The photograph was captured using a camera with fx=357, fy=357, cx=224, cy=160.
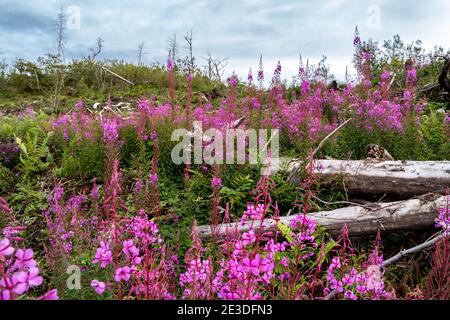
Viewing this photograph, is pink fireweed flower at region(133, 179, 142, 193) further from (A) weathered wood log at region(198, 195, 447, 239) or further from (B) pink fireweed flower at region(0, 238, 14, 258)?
(B) pink fireweed flower at region(0, 238, 14, 258)

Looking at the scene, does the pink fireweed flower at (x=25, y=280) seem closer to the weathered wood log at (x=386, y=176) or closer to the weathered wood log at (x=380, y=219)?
the weathered wood log at (x=380, y=219)

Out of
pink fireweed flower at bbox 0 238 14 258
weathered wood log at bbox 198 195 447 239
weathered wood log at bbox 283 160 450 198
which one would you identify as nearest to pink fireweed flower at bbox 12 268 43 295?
pink fireweed flower at bbox 0 238 14 258

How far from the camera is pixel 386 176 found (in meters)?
4.32

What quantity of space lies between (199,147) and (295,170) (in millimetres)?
1383

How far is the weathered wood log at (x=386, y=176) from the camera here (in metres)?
4.22

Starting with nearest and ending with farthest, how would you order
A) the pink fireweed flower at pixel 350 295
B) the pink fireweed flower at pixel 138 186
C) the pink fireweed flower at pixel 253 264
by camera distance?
the pink fireweed flower at pixel 253 264 < the pink fireweed flower at pixel 350 295 < the pink fireweed flower at pixel 138 186

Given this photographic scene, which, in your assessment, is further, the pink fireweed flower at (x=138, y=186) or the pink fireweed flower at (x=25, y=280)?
the pink fireweed flower at (x=138, y=186)

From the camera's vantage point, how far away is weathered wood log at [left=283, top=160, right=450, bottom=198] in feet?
13.8

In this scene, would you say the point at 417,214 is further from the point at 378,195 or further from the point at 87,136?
the point at 87,136

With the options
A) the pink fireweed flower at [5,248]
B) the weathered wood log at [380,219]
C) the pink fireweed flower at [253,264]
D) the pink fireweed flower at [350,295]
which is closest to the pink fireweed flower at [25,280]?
the pink fireweed flower at [5,248]

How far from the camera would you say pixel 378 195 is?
4.48m

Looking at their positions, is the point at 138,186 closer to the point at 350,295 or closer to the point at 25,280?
the point at 350,295

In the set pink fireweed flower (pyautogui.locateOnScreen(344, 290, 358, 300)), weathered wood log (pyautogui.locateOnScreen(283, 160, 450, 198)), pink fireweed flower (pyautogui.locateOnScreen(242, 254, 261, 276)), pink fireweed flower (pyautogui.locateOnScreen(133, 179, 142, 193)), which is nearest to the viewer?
pink fireweed flower (pyautogui.locateOnScreen(242, 254, 261, 276))
